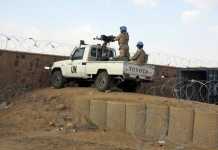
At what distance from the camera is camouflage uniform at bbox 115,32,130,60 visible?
696 inches

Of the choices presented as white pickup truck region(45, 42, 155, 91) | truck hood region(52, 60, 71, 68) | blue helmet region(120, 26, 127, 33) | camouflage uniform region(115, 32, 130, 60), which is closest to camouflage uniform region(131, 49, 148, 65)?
white pickup truck region(45, 42, 155, 91)

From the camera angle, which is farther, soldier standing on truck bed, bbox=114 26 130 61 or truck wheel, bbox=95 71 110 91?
soldier standing on truck bed, bbox=114 26 130 61

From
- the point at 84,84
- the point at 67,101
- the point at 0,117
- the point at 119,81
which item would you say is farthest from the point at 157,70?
the point at 0,117

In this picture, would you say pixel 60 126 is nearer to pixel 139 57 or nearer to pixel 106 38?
pixel 139 57

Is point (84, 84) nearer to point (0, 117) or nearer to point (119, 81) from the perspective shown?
point (119, 81)

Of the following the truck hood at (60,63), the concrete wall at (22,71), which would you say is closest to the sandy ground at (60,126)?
the concrete wall at (22,71)

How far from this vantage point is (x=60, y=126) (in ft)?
48.6

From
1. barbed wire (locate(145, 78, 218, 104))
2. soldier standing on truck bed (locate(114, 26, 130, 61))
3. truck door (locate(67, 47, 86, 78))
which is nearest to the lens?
barbed wire (locate(145, 78, 218, 104))

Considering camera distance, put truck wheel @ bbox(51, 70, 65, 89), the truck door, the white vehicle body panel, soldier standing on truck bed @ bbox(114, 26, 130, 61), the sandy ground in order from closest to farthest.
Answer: the sandy ground
the white vehicle body panel
soldier standing on truck bed @ bbox(114, 26, 130, 61)
the truck door
truck wheel @ bbox(51, 70, 65, 89)

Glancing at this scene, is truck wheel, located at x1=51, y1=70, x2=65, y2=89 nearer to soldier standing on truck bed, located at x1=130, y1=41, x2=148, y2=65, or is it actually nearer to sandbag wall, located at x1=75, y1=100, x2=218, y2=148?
soldier standing on truck bed, located at x1=130, y1=41, x2=148, y2=65

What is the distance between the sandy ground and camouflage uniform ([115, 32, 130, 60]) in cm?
170

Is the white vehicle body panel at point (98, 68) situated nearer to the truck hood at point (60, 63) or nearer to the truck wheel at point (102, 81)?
the truck hood at point (60, 63)

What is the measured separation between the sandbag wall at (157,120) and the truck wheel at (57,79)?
13.9 ft

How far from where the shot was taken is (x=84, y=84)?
66.0 feet
